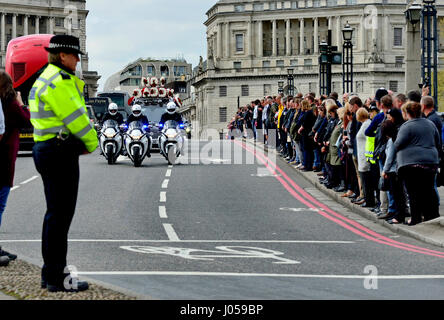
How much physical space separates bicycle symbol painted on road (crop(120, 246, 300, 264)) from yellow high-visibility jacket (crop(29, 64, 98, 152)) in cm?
378

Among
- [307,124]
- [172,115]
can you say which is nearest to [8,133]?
[307,124]

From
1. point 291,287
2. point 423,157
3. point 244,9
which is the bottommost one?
point 291,287

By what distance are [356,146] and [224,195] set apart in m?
3.91

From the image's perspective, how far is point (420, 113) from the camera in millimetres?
14641

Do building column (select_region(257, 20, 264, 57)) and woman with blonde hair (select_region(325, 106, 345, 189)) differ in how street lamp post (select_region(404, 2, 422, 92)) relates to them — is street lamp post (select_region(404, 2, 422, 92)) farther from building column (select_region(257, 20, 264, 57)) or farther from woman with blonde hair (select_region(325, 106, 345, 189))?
building column (select_region(257, 20, 264, 57))

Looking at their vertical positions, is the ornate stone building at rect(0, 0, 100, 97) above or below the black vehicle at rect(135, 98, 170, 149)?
above

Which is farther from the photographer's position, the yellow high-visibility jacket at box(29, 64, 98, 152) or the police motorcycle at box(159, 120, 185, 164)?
the police motorcycle at box(159, 120, 185, 164)

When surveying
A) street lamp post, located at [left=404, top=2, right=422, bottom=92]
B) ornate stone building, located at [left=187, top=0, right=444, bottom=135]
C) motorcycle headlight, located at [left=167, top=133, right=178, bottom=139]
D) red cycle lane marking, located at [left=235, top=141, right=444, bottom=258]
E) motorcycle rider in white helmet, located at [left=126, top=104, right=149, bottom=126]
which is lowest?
red cycle lane marking, located at [left=235, top=141, right=444, bottom=258]

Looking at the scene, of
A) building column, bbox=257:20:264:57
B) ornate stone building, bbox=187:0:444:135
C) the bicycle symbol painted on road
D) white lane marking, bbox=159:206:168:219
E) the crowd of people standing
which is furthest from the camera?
building column, bbox=257:20:264:57

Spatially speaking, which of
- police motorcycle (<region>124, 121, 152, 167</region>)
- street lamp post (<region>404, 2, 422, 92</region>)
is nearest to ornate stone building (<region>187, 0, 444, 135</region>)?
street lamp post (<region>404, 2, 422, 92</region>)

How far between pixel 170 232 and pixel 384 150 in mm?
4035

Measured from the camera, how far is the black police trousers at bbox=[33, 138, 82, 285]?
816cm
